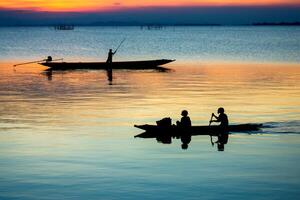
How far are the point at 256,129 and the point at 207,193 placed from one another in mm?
7780

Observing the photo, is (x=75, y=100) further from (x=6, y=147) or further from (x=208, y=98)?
(x=6, y=147)

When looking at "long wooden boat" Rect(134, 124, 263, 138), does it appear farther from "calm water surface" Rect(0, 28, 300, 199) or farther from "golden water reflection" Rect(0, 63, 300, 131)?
"golden water reflection" Rect(0, 63, 300, 131)

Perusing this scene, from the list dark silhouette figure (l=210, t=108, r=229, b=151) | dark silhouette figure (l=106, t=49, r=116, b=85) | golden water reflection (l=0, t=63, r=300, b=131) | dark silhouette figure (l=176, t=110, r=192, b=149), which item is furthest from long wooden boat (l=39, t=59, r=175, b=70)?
dark silhouette figure (l=176, t=110, r=192, b=149)

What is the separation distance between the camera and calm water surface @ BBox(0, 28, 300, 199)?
13492 millimetres

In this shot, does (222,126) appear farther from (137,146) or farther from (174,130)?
(137,146)

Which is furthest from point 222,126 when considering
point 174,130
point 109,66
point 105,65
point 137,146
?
point 105,65

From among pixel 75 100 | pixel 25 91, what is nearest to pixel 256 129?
pixel 75 100

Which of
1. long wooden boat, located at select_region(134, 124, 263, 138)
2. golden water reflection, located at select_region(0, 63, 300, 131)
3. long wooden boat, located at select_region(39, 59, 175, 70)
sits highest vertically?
long wooden boat, located at select_region(134, 124, 263, 138)

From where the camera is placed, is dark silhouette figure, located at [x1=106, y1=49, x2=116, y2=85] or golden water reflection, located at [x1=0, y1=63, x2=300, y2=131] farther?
dark silhouette figure, located at [x1=106, y1=49, x2=116, y2=85]

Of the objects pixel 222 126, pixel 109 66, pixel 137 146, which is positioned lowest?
pixel 109 66

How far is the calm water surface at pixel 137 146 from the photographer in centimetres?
1349

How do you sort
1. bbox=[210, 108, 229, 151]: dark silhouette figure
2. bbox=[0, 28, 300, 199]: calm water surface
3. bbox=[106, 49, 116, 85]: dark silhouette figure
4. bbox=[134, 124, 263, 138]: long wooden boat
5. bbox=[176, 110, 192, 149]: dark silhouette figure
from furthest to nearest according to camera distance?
bbox=[106, 49, 116, 85]: dark silhouette figure < bbox=[134, 124, 263, 138]: long wooden boat < bbox=[210, 108, 229, 151]: dark silhouette figure < bbox=[176, 110, 192, 149]: dark silhouette figure < bbox=[0, 28, 300, 199]: calm water surface

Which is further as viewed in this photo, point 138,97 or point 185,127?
point 138,97

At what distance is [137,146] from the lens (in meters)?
18.2
